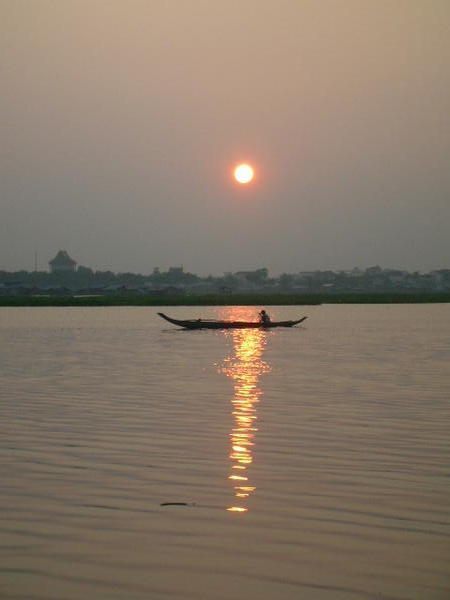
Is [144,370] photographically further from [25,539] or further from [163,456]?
[25,539]

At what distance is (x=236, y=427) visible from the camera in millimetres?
19094

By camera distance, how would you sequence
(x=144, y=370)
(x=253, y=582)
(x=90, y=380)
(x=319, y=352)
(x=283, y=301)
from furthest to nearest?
(x=283, y=301)
(x=319, y=352)
(x=144, y=370)
(x=90, y=380)
(x=253, y=582)

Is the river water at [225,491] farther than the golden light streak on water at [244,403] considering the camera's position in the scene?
No

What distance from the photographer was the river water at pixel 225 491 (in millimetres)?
9484

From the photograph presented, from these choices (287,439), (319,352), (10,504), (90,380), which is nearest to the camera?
(10,504)

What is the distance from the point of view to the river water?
9.48 meters

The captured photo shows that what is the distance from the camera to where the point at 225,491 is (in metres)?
13.2

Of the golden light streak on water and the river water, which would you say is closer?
the river water

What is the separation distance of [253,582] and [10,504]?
156 inches

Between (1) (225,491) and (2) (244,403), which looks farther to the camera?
(2) (244,403)

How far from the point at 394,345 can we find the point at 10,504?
129 feet

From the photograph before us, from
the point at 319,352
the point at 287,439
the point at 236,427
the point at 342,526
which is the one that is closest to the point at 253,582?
the point at 342,526

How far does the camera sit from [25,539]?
10.7 metres

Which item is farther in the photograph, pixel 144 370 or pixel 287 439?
pixel 144 370
